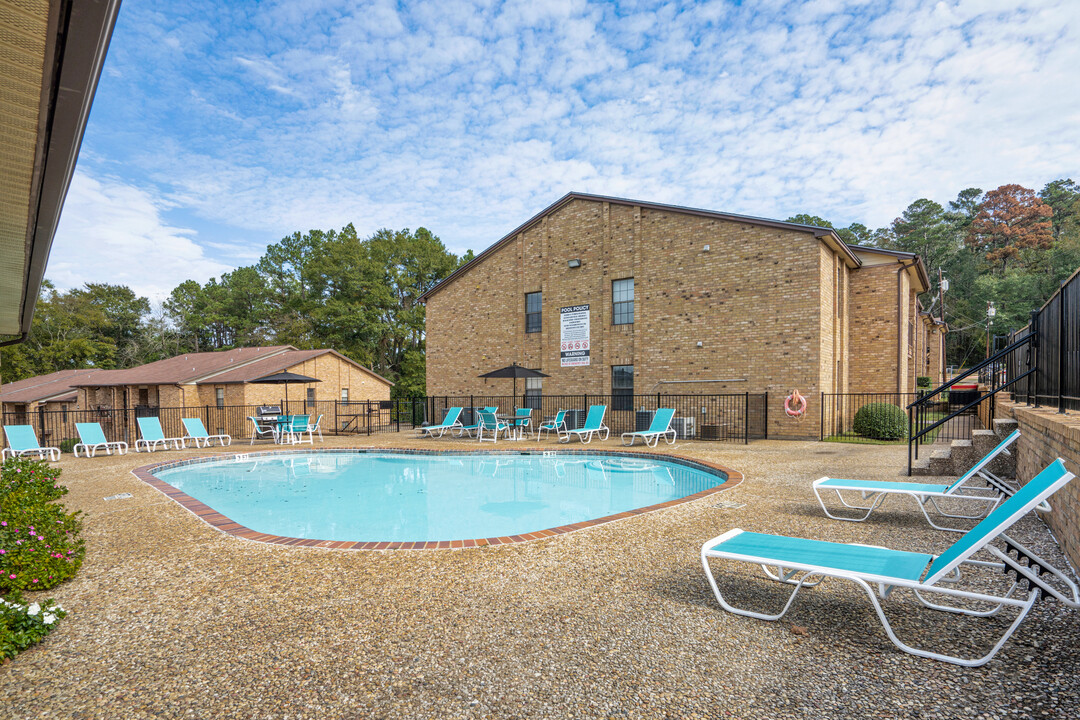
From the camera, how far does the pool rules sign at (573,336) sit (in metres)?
18.8

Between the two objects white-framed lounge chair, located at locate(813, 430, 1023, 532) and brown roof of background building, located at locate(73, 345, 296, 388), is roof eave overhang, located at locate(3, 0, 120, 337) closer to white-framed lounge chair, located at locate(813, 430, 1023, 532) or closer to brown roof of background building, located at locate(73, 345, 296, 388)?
white-framed lounge chair, located at locate(813, 430, 1023, 532)

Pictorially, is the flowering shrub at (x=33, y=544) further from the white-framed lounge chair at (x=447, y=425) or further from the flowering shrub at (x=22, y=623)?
the white-framed lounge chair at (x=447, y=425)

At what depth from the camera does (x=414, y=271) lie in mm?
39688

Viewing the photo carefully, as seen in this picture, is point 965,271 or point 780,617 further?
point 965,271

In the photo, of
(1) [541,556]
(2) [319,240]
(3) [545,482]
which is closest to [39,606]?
(1) [541,556]

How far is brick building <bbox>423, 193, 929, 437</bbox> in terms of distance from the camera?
14.7 m

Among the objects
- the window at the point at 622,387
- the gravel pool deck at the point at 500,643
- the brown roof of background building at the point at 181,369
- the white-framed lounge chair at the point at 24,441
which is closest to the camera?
the gravel pool deck at the point at 500,643

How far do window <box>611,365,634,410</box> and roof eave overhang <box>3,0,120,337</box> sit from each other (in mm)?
15888

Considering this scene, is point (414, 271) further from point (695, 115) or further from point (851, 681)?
point (851, 681)

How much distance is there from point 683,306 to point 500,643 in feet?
48.9

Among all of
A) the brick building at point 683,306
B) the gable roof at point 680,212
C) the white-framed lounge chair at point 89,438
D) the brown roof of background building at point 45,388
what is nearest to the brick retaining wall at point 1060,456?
the brick building at point 683,306

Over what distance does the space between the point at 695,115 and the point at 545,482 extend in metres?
10.3

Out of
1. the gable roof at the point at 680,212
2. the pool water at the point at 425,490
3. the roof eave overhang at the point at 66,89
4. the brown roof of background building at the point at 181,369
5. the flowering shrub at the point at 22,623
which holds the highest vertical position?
the gable roof at the point at 680,212

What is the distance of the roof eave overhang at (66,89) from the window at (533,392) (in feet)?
55.8
